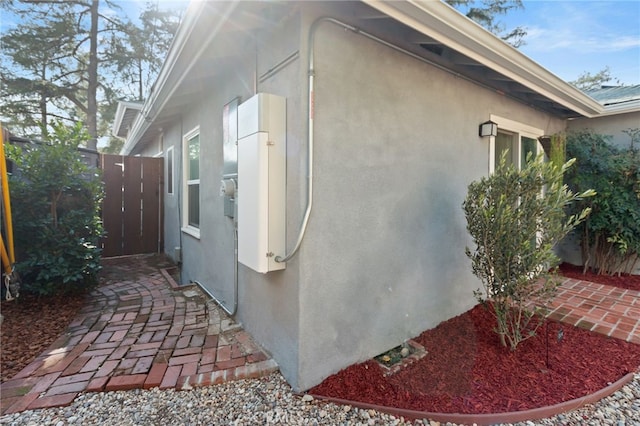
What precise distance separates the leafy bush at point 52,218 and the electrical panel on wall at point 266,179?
3.08 meters

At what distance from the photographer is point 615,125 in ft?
18.9

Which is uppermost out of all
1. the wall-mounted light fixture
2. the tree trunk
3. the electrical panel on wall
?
the tree trunk

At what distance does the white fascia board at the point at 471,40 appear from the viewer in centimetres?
229

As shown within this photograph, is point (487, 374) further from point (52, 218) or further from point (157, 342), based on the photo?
point (52, 218)

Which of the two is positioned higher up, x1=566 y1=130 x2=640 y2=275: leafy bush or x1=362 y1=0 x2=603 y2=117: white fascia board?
x1=362 y1=0 x2=603 y2=117: white fascia board

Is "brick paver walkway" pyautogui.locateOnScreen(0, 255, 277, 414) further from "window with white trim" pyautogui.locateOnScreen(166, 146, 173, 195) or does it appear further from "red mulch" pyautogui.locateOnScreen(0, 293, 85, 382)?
"window with white trim" pyautogui.locateOnScreen(166, 146, 173, 195)

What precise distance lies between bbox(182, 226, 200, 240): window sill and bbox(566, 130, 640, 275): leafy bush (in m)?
6.38

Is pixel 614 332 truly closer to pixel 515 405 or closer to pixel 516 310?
pixel 516 310

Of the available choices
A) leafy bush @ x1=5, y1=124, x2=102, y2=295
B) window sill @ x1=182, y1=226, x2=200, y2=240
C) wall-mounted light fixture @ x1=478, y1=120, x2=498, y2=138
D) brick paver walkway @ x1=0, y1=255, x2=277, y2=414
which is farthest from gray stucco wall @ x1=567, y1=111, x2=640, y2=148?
leafy bush @ x1=5, y1=124, x2=102, y2=295

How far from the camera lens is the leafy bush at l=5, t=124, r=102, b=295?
13.1 ft

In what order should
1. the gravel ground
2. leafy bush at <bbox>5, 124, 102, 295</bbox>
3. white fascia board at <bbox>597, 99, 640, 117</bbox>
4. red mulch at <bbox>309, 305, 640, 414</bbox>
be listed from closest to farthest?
1. the gravel ground
2. red mulch at <bbox>309, 305, 640, 414</bbox>
3. leafy bush at <bbox>5, 124, 102, 295</bbox>
4. white fascia board at <bbox>597, 99, 640, 117</bbox>

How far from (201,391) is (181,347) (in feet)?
2.31

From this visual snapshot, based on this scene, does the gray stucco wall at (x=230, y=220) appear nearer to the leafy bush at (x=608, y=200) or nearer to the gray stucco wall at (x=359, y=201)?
the gray stucco wall at (x=359, y=201)

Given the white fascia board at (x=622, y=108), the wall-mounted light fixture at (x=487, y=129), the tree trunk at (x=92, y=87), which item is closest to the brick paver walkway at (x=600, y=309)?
the wall-mounted light fixture at (x=487, y=129)
